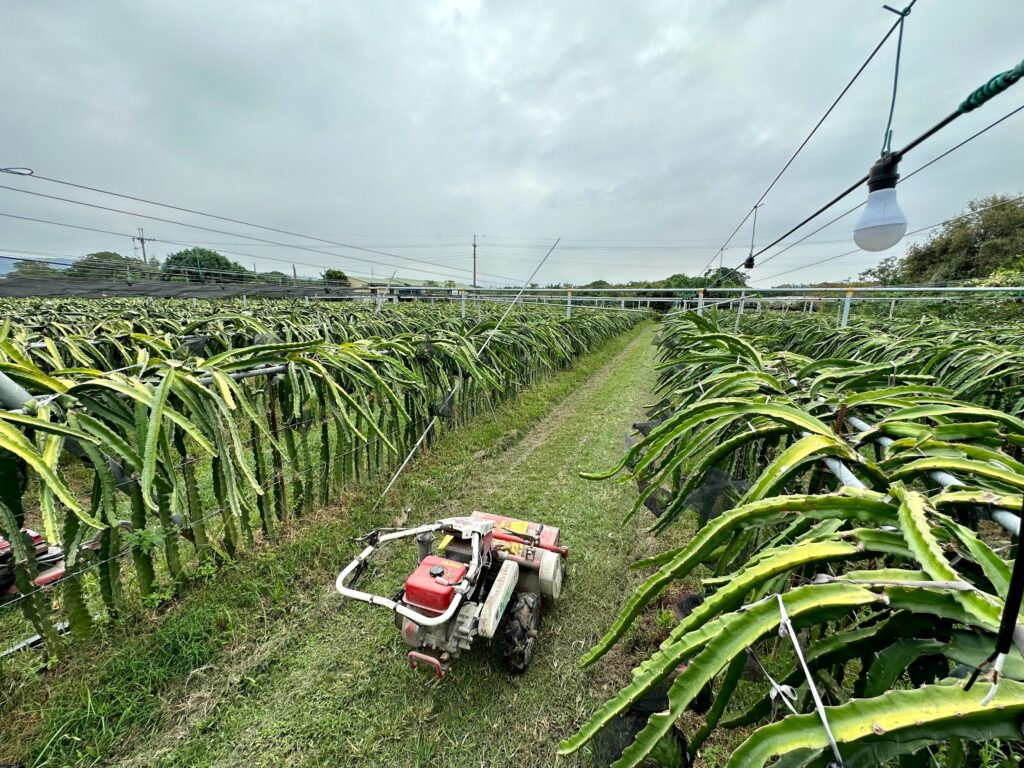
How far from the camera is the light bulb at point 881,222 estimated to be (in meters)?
1.75

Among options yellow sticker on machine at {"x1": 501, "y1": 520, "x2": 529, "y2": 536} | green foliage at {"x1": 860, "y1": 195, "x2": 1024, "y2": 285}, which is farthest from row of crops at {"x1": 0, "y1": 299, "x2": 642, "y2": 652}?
green foliage at {"x1": 860, "y1": 195, "x2": 1024, "y2": 285}

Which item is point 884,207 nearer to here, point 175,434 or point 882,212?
point 882,212

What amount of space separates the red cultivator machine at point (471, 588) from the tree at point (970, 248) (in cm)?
2175

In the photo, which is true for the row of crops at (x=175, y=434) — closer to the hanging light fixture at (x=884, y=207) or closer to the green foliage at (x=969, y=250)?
the hanging light fixture at (x=884, y=207)

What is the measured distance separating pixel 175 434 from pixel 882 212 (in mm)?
3354

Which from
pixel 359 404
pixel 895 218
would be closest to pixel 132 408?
pixel 359 404

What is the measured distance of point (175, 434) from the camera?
1.95 m

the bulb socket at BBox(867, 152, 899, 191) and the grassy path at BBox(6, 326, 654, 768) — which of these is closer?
the grassy path at BBox(6, 326, 654, 768)

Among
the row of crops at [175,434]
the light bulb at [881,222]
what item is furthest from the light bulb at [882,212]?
the row of crops at [175,434]

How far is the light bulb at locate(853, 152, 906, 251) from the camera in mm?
1684

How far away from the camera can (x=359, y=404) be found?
2.40 metres

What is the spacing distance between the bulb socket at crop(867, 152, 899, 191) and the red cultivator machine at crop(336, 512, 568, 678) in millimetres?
2138

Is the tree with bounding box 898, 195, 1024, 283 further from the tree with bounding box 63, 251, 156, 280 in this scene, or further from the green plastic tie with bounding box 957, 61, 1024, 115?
the tree with bounding box 63, 251, 156, 280

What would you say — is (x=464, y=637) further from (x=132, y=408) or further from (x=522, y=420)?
(x=522, y=420)
